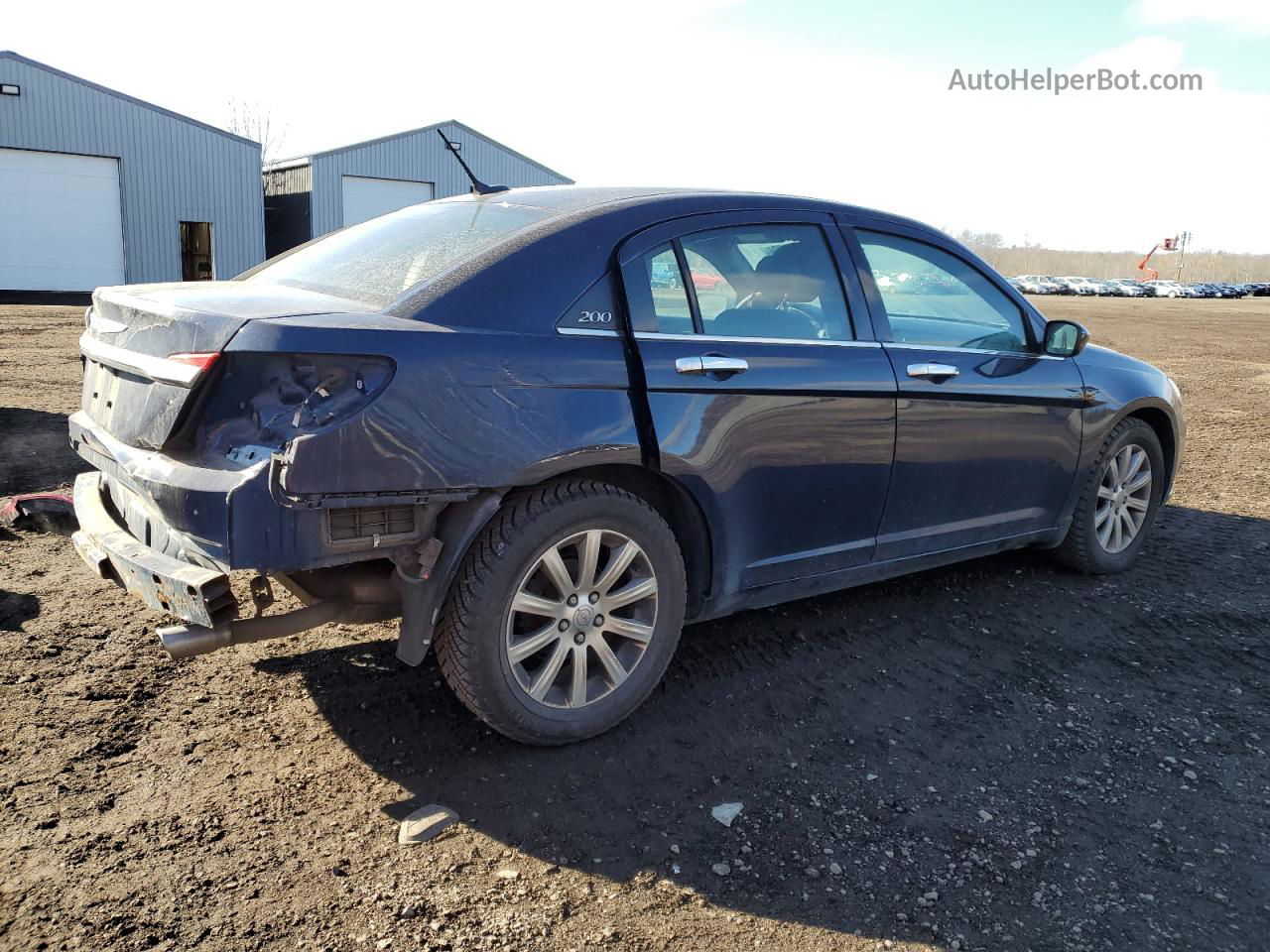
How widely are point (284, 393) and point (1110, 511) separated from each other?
414cm

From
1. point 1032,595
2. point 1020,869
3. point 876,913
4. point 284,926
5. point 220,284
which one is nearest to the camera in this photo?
point 284,926

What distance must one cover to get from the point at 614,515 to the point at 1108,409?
2937 mm

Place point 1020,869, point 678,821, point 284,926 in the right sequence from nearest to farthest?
point 284,926, point 1020,869, point 678,821

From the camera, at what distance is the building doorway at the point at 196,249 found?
3134 cm

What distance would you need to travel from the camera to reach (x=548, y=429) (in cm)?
301

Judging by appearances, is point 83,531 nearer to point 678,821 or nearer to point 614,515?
point 614,515

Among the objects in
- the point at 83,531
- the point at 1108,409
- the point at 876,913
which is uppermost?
the point at 1108,409

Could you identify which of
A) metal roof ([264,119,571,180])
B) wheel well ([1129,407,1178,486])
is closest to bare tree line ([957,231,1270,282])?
metal roof ([264,119,571,180])

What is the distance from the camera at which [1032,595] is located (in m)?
4.87

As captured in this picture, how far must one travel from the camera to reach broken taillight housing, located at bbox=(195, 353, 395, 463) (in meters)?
2.69

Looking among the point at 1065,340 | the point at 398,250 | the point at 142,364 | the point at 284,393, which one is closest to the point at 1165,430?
the point at 1065,340

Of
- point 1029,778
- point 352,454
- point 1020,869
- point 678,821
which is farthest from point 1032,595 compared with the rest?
point 352,454

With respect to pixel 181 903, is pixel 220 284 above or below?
above

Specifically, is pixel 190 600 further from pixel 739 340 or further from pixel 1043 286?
pixel 1043 286
